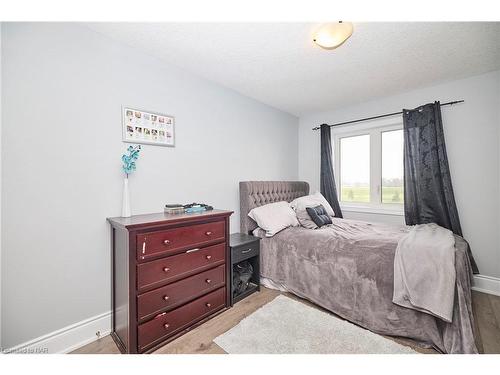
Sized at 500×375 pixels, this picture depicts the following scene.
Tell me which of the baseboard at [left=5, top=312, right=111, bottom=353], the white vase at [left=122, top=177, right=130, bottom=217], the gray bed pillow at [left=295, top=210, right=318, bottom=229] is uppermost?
the white vase at [left=122, top=177, right=130, bottom=217]

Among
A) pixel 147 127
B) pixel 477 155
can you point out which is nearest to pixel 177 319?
pixel 147 127

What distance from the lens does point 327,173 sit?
12.0 ft

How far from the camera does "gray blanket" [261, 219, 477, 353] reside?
1.52m

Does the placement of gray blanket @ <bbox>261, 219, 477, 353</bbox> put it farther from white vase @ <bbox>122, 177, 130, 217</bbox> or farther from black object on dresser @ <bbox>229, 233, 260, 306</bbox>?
white vase @ <bbox>122, 177, 130, 217</bbox>

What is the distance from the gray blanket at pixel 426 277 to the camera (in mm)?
1499

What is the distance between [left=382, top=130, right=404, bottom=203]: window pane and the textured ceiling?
680 mm

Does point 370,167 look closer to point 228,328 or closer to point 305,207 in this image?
point 305,207

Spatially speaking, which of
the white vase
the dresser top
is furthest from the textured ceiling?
the dresser top

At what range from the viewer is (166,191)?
2.17 meters

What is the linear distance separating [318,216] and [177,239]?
1.75 metres

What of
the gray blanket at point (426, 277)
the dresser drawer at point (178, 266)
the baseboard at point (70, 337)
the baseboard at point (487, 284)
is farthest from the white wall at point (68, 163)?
the baseboard at point (487, 284)

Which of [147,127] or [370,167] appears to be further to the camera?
[370,167]

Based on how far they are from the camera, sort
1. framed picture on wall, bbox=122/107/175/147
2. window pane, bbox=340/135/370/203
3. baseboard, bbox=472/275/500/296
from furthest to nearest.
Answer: window pane, bbox=340/135/370/203 → baseboard, bbox=472/275/500/296 → framed picture on wall, bbox=122/107/175/147

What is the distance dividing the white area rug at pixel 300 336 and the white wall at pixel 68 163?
119 centimetres
